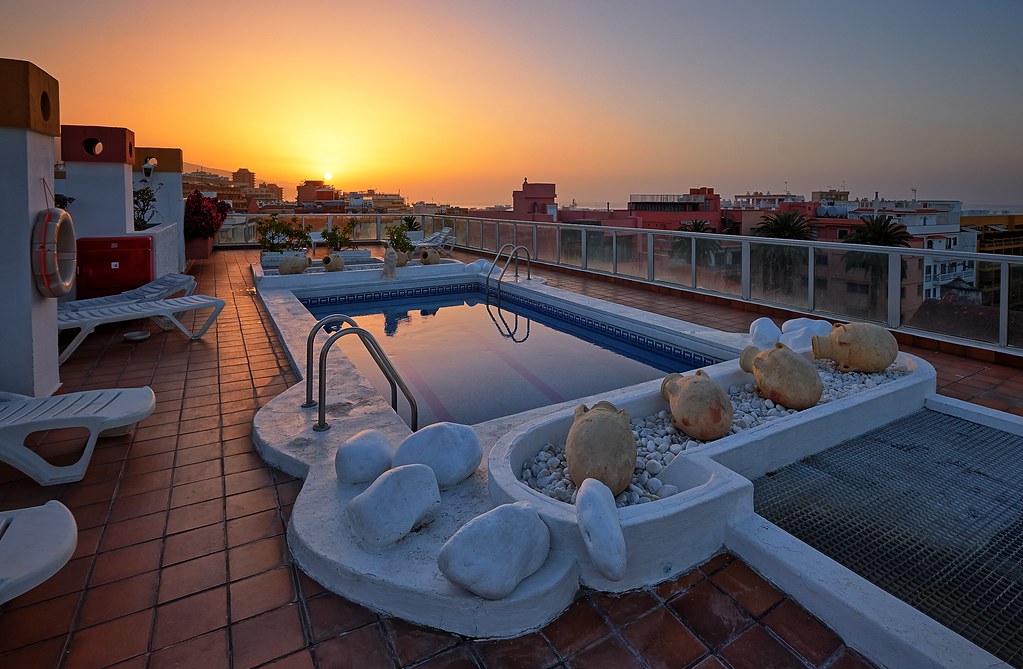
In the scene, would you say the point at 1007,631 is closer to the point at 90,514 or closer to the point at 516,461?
the point at 516,461

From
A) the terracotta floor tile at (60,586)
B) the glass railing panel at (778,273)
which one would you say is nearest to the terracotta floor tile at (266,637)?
the terracotta floor tile at (60,586)

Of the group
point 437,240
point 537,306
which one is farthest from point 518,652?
point 437,240

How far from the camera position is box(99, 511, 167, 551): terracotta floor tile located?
230cm

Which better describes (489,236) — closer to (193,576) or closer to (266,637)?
(193,576)

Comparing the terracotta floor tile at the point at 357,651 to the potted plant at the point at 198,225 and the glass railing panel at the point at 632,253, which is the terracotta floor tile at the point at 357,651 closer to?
the glass railing panel at the point at 632,253

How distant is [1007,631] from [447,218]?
1529cm

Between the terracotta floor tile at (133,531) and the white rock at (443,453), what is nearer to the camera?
the terracotta floor tile at (133,531)

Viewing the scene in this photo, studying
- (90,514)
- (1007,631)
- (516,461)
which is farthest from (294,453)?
(1007,631)

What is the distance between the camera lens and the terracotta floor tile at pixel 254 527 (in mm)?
2338

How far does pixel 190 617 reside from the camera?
1.89 m

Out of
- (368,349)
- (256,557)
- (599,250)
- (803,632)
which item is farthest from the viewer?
(599,250)

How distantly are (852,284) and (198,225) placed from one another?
1215 cm

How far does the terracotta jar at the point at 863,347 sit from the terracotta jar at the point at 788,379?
689 mm

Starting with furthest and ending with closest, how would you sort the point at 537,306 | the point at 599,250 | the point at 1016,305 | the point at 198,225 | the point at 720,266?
the point at 198,225 < the point at 599,250 < the point at 537,306 < the point at 720,266 < the point at 1016,305
